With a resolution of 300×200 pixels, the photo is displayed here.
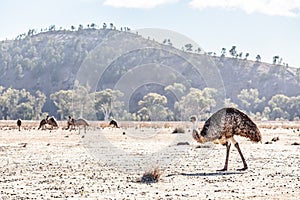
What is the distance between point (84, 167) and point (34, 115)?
404 feet

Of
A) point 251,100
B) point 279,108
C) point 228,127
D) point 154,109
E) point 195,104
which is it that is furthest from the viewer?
point 251,100

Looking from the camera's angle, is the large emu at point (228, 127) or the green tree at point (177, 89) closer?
the large emu at point (228, 127)

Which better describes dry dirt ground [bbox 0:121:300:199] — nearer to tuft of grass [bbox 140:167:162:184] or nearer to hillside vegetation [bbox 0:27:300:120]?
tuft of grass [bbox 140:167:162:184]

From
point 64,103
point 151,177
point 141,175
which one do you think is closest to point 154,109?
point 64,103

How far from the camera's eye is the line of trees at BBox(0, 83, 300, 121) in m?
118

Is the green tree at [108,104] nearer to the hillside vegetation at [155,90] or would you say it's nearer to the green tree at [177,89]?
the hillside vegetation at [155,90]

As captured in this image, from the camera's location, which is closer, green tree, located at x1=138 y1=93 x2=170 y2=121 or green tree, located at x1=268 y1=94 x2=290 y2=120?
green tree, located at x1=138 y1=93 x2=170 y2=121

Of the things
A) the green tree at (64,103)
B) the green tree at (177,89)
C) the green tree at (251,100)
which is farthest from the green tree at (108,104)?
the green tree at (251,100)

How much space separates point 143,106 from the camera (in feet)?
424

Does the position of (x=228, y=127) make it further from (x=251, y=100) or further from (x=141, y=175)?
(x=251, y=100)

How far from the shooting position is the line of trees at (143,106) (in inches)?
4648

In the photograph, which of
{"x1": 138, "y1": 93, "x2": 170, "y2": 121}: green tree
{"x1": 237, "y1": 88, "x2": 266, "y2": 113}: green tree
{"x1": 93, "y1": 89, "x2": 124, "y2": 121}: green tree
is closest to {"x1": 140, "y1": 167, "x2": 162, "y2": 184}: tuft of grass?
{"x1": 138, "y1": 93, "x2": 170, "y2": 121}: green tree

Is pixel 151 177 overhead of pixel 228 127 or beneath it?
beneath

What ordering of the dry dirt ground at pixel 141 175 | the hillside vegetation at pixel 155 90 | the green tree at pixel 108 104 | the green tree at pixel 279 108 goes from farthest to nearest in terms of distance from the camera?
the green tree at pixel 279 108 → the hillside vegetation at pixel 155 90 → the green tree at pixel 108 104 → the dry dirt ground at pixel 141 175
